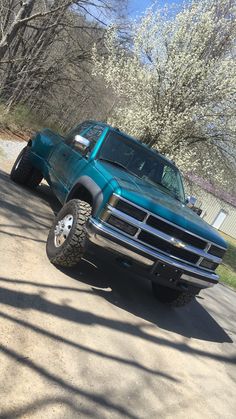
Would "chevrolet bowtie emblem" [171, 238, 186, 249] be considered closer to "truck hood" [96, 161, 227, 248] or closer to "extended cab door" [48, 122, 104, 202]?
"truck hood" [96, 161, 227, 248]

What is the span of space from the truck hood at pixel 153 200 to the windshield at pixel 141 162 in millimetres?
276

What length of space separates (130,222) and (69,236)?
0.69 metres

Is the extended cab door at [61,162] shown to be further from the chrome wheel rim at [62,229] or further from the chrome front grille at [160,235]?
the chrome front grille at [160,235]

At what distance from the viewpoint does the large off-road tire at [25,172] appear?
26.1 ft

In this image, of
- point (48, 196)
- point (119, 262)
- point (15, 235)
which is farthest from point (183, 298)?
point (48, 196)

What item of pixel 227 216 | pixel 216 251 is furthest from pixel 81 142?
pixel 227 216

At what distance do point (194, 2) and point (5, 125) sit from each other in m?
7.17

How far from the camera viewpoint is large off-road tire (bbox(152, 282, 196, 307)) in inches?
228

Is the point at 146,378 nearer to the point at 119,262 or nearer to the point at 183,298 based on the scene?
the point at 119,262

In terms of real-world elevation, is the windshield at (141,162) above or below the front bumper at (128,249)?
above

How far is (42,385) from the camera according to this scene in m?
3.10

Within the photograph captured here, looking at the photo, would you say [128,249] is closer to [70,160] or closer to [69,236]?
[69,236]

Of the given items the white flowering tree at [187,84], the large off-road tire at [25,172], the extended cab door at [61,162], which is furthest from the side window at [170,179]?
the white flowering tree at [187,84]

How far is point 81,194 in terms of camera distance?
5.68 meters
